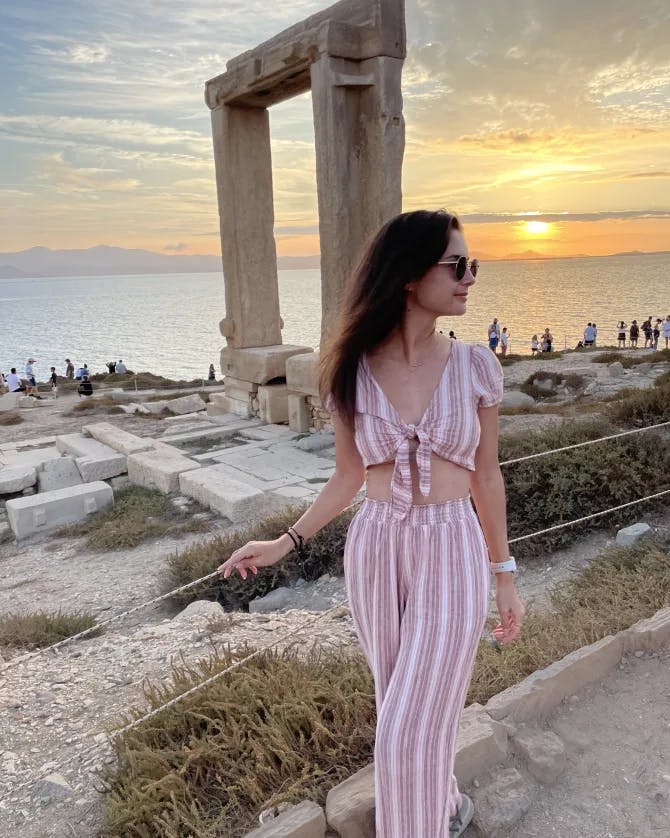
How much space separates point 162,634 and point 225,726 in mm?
1801

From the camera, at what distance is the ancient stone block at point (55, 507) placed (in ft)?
25.2

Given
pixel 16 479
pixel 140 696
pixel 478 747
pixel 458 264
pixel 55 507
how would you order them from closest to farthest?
pixel 458 264
pixel 478 747
pixel 140 696
pixel 55 507
pixel 16 479

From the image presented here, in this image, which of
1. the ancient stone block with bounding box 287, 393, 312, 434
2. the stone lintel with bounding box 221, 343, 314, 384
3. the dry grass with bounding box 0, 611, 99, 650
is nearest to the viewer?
the dry grass with bounding box 0, 611, 99, 650

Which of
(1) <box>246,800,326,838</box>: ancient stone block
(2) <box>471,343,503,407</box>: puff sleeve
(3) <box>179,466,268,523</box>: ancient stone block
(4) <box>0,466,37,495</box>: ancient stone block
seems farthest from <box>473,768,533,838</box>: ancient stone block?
(4) <box>0,466,37,495</box>: ancient stone block

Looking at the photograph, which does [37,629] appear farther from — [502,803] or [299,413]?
[299,413]

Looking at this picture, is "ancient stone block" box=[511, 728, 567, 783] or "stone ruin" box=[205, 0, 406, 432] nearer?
"ancient stone block" box=[511, 728, 567, 783]

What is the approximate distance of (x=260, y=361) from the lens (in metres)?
10.6

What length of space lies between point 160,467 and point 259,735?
6.24 metres

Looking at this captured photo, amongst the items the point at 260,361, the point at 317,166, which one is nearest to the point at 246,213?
the point at 317,166

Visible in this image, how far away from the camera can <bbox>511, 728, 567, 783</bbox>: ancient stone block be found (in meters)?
2.45

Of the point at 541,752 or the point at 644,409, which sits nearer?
the point at 541,752

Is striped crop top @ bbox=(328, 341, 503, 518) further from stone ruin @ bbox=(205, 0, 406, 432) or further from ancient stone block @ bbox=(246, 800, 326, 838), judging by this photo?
stone ruin @ bbox=(205, 0, 406, 432)

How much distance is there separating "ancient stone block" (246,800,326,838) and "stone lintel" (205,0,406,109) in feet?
28.2

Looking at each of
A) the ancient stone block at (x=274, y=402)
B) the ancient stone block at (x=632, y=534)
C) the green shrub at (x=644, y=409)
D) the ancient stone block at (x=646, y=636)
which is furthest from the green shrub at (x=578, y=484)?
the ancient stone block at (x=274, y=402)
